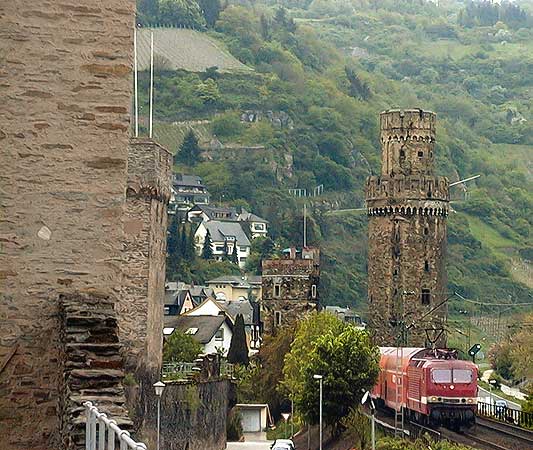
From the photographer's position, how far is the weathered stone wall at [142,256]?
118 ft

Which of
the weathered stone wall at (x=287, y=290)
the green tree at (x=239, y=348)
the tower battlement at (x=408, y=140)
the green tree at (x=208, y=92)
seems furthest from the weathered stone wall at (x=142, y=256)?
the green tree at (x=208, y=92)

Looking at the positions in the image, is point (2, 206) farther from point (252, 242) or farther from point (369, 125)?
point (369, 125)

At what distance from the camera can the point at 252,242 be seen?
142m

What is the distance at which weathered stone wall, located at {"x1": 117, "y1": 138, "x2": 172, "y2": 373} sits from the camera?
1412 inches

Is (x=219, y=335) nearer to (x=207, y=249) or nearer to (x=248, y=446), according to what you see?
(x=248, y=446)

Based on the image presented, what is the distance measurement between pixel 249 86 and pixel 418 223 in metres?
112

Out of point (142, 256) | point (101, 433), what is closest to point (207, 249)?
point (142, 256)

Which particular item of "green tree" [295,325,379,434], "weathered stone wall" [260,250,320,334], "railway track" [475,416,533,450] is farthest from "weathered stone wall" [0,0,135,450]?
"weathered stone wall" [260,250,320,334]

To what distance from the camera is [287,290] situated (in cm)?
7681

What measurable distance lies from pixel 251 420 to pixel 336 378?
65.3 ft

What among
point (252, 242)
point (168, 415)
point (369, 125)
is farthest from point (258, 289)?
point (168, 415)

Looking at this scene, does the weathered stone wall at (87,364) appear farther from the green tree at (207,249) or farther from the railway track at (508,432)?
the green tree at (207,249)

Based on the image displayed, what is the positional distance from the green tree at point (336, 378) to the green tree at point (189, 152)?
120 m

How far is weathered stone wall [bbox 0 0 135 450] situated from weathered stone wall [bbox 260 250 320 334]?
214 feet
